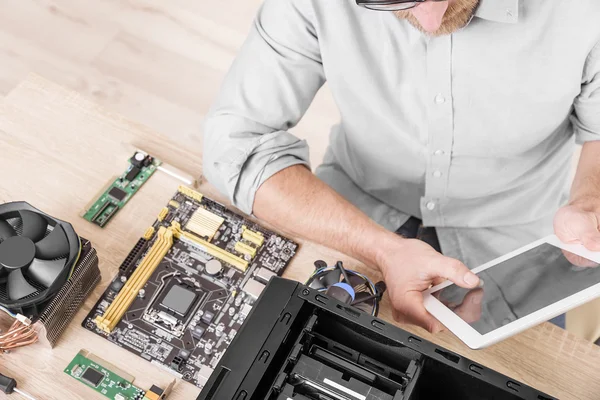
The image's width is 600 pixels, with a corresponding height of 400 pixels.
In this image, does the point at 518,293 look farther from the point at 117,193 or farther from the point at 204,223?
the point at 117,193

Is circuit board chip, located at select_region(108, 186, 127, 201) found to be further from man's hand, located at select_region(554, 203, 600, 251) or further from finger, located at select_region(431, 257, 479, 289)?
man's hand, located at select_region(554, 203, 600, 251)

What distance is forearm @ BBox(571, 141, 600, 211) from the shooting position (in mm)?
1696

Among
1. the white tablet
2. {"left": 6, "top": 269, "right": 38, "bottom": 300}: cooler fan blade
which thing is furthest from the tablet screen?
{"left": 6, "top": 269, "right": 38, "bottom": 300}: cooler fan blade

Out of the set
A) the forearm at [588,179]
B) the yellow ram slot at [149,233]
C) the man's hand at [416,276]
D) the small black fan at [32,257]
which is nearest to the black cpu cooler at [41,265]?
the small black fan at [32,257]

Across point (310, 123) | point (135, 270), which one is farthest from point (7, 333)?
point (310, 123)

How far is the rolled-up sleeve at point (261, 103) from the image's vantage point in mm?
1718

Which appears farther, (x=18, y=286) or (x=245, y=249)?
(x=245, y=249)

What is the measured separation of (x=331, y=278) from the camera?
5.10 ft

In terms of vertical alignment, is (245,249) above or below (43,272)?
above

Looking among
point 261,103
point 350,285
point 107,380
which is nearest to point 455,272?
point 350,285

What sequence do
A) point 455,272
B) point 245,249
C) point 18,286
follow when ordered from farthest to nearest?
point 245,249 → point 455,272 → point 18,286

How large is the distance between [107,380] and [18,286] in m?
0.25

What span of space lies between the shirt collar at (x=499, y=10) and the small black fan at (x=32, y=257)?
37.1 inches

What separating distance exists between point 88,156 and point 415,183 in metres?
0.83
